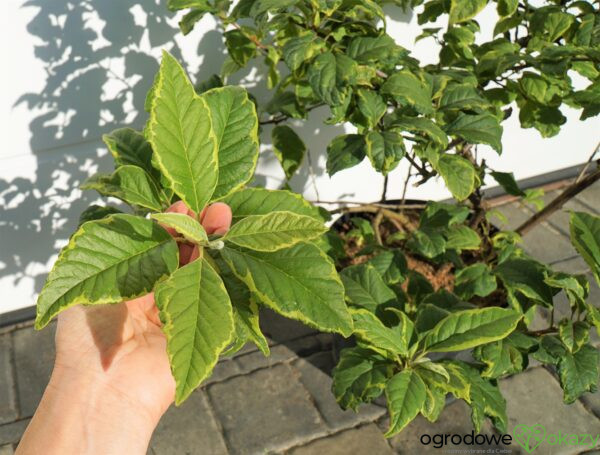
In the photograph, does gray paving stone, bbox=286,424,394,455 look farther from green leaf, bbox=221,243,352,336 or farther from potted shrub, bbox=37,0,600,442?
green leaf, bbox=221,243,352,336

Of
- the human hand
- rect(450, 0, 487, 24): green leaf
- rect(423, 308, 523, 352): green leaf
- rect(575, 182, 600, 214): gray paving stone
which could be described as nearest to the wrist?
the human hand

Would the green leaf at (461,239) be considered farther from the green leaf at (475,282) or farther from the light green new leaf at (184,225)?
the light green new leaf at (184,225)

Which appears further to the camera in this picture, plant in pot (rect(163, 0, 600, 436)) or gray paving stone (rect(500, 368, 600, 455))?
gray paving stone (rect(500, 368, 600, 455))

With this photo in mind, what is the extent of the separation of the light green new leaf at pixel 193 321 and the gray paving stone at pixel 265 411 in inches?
59.1

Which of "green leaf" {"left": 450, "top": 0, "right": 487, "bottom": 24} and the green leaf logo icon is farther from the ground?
"green leaf" {"left": 450, "top": 0, "right": 487, "bottom": 24}

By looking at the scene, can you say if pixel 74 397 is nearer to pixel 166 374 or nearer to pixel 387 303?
pixel 166 374

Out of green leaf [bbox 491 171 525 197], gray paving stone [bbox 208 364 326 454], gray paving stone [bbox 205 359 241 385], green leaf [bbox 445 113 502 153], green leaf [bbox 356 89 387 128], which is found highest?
green leaf [bbox 356 89 387 128]

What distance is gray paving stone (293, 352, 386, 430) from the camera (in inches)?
98.0

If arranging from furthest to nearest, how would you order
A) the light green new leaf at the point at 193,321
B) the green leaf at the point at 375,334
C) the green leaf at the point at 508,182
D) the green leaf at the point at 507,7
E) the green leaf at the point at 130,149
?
the green leaf at the point at 508,182 < the green leaf at the point at 507,7 < the green leaf at the point at 375,334 < the green leaf at the point at 130,149 < the light green new leaf at the point at 193,321

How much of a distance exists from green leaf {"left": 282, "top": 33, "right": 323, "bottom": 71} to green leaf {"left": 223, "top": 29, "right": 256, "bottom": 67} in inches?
15.8

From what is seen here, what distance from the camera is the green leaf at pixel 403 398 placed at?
1.53 m

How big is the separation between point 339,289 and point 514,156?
8.65 ft

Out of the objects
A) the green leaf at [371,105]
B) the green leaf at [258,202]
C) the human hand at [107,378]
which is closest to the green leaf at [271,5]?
the green leaf at [371,105]

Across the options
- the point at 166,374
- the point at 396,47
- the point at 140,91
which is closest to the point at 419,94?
the point at 396,47
